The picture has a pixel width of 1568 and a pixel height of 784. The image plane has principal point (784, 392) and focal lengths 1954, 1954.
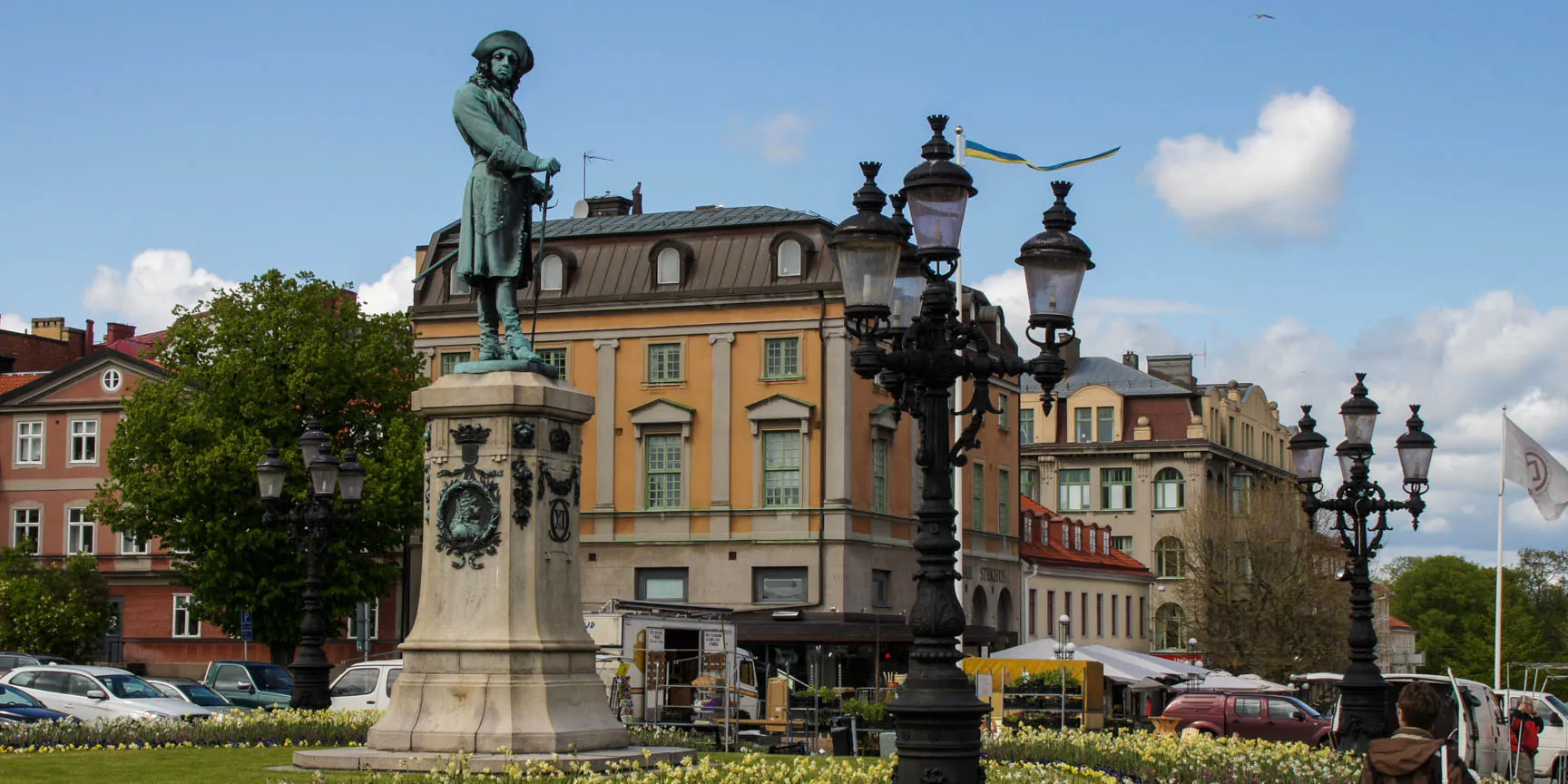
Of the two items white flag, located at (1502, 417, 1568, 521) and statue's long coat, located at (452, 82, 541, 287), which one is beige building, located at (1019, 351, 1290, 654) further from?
statue's long coat, located at (452, 82, 541, 287)

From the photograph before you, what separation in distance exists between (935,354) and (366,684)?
2127 cm

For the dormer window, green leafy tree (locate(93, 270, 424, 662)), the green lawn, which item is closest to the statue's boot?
the green lawn

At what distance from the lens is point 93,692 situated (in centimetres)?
3170

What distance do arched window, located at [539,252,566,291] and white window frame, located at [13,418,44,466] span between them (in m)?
18.6

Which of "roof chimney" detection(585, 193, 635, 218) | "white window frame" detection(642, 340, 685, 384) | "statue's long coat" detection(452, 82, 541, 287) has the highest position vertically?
"roof chimney" detection(585, 193, 635, 218)

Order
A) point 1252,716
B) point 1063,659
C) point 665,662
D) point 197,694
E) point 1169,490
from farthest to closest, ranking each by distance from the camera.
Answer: point 1169,490 < point 1063,659 < point 1252,716 < point 197,694 < point 665,662

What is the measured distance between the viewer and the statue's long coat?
A: 1788cm

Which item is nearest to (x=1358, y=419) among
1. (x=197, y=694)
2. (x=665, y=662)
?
(x=665, y=662)

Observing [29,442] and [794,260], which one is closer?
[794,260]

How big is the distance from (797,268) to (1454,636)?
85929 mm

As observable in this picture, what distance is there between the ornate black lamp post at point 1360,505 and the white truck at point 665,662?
11.6m

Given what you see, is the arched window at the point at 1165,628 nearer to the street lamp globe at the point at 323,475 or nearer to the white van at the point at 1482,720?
the white van at the point at 1482,720

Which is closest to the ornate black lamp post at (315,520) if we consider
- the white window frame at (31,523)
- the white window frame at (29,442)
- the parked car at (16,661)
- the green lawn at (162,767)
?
the green lawn at (162,767)

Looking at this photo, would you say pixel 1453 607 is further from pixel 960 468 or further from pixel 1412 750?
pixel 1412 750
